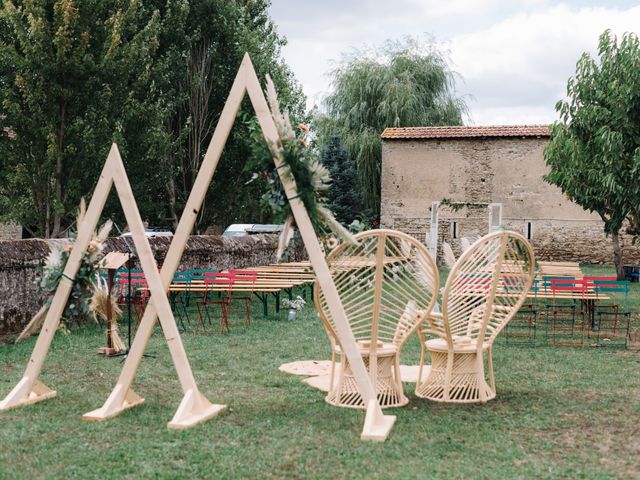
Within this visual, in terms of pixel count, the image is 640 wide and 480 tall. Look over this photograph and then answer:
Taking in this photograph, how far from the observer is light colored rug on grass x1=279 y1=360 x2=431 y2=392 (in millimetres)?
6961

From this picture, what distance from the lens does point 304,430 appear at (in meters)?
5.23

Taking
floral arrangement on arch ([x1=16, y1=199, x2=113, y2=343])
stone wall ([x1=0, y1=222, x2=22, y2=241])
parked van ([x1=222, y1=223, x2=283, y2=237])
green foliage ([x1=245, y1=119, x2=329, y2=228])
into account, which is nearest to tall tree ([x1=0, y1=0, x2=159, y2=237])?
floral arrangement on arch ([x1=16, y1=199, x2=113, y2=343])

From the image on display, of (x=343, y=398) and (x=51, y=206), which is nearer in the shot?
(x=343, y=398)

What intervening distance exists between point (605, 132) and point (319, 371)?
676 cm

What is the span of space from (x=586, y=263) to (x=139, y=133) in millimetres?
17921

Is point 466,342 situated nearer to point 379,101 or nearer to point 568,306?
point 568,306

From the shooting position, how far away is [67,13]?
Result: 1284 centimetres

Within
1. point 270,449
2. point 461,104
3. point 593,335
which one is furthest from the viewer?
point 461,104

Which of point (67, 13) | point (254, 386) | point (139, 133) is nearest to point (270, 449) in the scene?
point (254, 386)

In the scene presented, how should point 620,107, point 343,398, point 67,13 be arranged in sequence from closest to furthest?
point 343,398 → point 620,107 → point 67,13

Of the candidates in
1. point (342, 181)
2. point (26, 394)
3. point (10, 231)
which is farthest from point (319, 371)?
point (10, 231)

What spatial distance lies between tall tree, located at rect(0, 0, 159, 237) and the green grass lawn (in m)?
6.45

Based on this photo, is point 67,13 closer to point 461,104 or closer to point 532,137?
point 532,137

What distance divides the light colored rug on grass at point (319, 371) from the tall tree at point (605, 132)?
5.58 m
